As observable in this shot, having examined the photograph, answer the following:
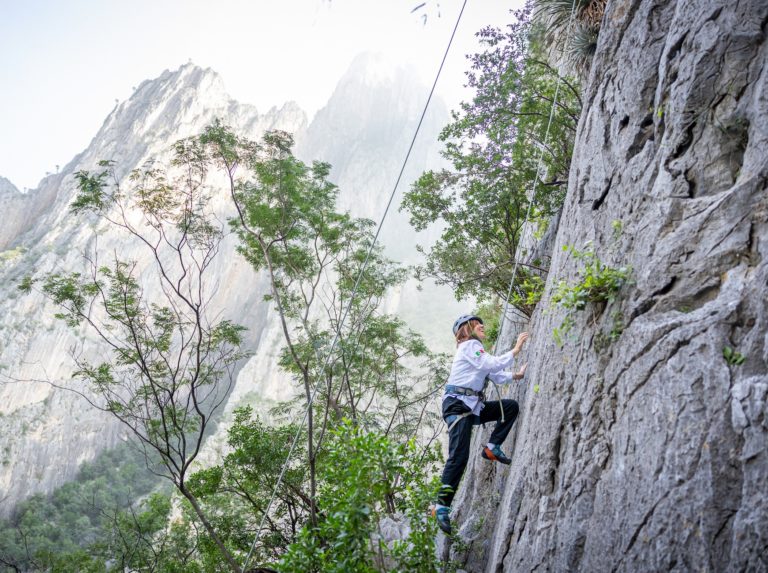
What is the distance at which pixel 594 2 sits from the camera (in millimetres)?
7266

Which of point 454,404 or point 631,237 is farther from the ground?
point 631,237

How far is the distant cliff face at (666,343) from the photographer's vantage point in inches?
99.6

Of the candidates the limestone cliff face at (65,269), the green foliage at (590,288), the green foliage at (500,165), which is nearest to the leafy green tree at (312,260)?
the green foliage at (500,165)

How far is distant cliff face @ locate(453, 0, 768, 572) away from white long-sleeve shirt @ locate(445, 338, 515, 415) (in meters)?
0.36

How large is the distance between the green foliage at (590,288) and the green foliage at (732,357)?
0.81 meters

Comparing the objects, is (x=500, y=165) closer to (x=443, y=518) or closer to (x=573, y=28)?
(x=573, y=28)

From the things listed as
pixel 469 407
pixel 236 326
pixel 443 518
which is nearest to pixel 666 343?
pixel 469 407

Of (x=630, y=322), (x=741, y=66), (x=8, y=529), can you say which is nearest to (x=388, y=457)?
(x=630, y=322)

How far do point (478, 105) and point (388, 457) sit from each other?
7855 millimetres

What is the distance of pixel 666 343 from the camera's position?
306 cm

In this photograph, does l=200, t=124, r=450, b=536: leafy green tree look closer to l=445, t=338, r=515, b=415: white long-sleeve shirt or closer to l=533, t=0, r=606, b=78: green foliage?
l=445, t=338, r=515, b=415: white long-sleeve shirt

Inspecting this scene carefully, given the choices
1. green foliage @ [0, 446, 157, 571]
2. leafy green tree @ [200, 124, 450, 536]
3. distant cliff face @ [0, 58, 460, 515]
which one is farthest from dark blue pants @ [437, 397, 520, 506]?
distant cliff face @ [0, 58, 460, 515]

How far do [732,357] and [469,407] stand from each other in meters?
2.52

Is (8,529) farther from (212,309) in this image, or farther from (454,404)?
(454,404)
